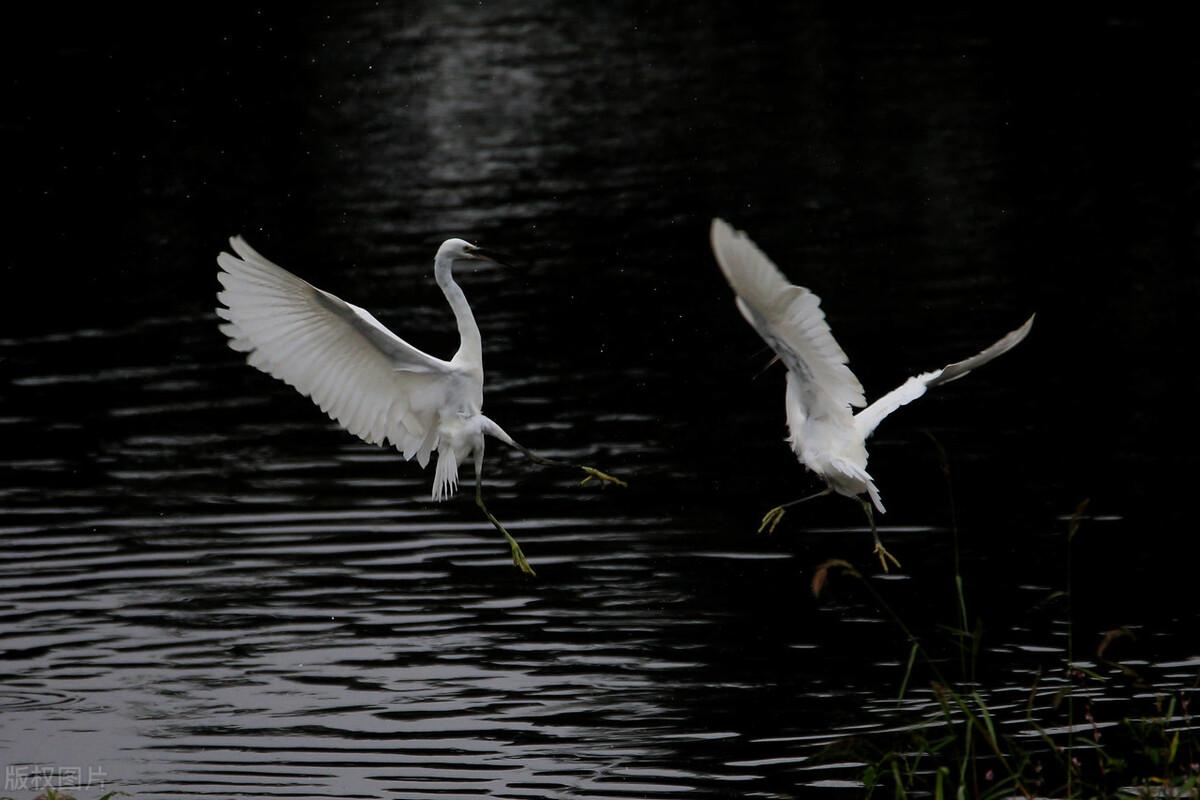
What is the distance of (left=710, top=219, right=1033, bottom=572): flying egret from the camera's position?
6.62 m

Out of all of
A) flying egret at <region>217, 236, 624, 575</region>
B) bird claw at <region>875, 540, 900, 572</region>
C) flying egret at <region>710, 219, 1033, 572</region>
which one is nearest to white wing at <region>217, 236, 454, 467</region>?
flying egret at <region>217, 236, 624, 575</region>

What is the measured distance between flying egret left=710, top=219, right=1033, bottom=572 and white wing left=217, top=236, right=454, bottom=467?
4.73 feet

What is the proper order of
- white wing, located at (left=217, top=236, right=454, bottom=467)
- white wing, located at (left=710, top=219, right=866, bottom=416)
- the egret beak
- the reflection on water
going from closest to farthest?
white wing, located at (left=710, top=219, right=866, bottom=416) < the reflection on water < white wing, located at (left=217, top=236, right=454, bottom=467) < the egret beak

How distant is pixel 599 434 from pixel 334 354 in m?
3.85

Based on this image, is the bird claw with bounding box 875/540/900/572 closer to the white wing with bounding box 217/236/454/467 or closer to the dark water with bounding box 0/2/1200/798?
the dark water with bounding box 0/2/1200/798

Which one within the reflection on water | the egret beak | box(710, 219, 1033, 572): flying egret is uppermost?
the egret beak

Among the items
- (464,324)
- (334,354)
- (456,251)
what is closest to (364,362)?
(334,354)

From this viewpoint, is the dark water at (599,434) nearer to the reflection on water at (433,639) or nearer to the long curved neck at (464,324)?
the reflection on water at (433,639)

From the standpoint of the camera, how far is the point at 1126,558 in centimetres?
879

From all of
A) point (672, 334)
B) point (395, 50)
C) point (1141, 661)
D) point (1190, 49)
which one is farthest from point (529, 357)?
point (395, 50)

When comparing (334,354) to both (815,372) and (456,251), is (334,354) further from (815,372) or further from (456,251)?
(815,372)

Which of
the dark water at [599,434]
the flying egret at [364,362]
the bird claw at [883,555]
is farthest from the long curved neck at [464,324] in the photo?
the bird claw at [883,555]

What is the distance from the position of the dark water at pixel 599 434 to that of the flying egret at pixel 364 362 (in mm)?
967

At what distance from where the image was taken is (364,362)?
315 inches
